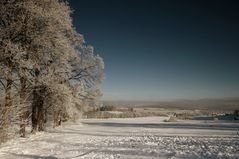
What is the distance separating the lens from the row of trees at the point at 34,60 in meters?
10.1

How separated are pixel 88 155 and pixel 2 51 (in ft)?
23.1

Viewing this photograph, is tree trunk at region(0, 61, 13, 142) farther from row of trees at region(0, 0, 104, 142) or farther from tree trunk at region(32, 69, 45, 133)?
tree trunk at region(32, 69, 45, 133)

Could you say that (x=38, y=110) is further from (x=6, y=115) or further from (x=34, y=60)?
(x=6, y=115)

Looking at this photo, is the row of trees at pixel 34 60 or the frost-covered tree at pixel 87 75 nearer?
the row of trees at pixel 34 60

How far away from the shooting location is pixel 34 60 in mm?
13750

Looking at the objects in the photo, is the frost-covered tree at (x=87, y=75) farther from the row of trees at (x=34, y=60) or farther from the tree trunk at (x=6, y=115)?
the tree trunk at (x=6, y=115)

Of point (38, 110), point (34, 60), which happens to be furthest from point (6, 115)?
point (38, 110)

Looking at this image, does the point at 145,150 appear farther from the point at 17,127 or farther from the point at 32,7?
the point at 32,7

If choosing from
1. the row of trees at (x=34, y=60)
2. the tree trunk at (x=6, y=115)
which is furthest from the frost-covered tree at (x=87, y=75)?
the tree trunk at (x=6, y=115)

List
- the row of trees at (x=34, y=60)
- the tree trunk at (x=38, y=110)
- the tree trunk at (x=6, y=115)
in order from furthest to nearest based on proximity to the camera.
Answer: the tree trunk at (x=38, y=110) → the row of trees at (x=34, y=60) → the tree trunk at (x=6, y=115)

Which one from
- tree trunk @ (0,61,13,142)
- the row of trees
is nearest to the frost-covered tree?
the row of trees

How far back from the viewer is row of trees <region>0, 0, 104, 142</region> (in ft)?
33.1

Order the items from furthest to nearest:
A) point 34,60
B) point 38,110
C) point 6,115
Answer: point 38,110
point 34,60
point 6,115

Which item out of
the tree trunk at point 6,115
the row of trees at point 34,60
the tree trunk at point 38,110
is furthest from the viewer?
the tree trunk at point 38,110
